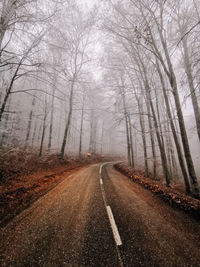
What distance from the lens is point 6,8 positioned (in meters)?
3.79

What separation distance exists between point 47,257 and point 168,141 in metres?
13.5

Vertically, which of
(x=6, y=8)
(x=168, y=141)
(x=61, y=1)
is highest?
(x=61, y=1)

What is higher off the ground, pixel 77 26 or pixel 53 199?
pixel 77 26

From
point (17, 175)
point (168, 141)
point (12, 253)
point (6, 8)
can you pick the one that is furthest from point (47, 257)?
point (168, 141)

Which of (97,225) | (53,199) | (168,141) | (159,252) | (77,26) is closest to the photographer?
(159,252)

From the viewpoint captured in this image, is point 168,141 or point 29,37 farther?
point 168,141

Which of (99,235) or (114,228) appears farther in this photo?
(114,228)

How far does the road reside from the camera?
1.65 meters

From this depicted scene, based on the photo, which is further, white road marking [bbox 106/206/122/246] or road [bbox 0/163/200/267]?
white road marking [bbox 106/206/122/246]

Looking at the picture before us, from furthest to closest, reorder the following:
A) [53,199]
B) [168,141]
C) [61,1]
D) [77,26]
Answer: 1. [168,141]
2. [77,26]
3. [61,1]
4. [53,199]

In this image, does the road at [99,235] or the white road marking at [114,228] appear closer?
the road at [99,235]

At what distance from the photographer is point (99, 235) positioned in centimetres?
213

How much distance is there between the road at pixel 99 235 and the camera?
5.42 ft

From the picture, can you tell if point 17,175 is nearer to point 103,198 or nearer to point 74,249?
point 103,198
